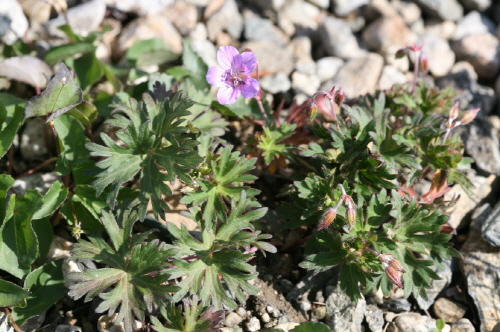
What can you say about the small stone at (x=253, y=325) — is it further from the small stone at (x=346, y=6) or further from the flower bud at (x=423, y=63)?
the small stone at (x=346, y=6)

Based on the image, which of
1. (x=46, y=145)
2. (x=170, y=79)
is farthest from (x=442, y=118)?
(x=46, y=145)

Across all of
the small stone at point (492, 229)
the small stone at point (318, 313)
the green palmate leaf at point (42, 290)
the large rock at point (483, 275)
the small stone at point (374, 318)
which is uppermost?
the small stone at point (492, 229)

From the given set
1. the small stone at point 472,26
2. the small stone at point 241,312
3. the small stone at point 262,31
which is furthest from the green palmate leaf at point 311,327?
the small stone at point 472,26

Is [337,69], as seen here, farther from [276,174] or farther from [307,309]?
[307,309]

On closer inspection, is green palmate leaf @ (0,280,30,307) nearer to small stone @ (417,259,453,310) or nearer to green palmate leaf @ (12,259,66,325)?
green palmate leaf @ (12,259,66,325)

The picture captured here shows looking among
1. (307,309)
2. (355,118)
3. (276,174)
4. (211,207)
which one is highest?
(355,118)

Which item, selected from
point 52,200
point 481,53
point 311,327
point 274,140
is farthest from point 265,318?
point 481,53

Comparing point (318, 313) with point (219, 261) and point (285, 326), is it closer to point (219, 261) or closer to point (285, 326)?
point (285, 326)
